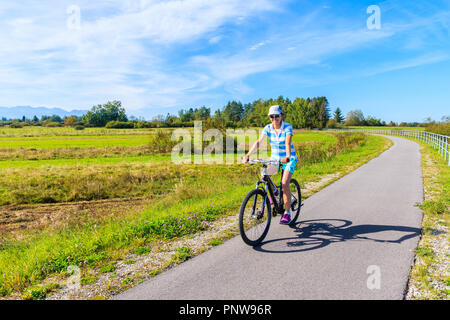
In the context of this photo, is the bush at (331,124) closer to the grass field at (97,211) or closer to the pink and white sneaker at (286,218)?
the grass field at (97,211)

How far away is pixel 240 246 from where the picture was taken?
15.0ft

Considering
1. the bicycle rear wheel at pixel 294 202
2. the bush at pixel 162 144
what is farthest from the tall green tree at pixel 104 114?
the bicycle rear wheel at pixel 294 202

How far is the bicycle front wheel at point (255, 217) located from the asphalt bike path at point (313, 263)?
0.17 meters

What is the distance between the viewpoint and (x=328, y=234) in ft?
16.8

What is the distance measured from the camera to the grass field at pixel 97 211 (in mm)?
4305

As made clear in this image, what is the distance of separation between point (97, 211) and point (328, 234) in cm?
969

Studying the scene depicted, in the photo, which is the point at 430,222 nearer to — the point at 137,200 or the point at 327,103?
the point at 137,200

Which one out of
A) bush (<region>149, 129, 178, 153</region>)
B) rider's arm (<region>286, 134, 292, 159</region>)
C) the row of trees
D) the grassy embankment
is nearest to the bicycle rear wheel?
rider's arm (<region>286, 134, 292, 159</region>)

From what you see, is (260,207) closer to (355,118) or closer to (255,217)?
(255,217)

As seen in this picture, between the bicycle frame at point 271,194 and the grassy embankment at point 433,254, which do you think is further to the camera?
the bicycle frame at point 271,194

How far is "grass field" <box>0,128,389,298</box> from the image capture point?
4305 mm

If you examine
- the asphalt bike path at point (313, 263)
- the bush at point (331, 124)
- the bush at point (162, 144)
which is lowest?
the asphalt bike path at point (313, 263)

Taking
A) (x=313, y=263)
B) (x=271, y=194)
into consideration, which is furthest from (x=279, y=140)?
(x=313, y=263)
